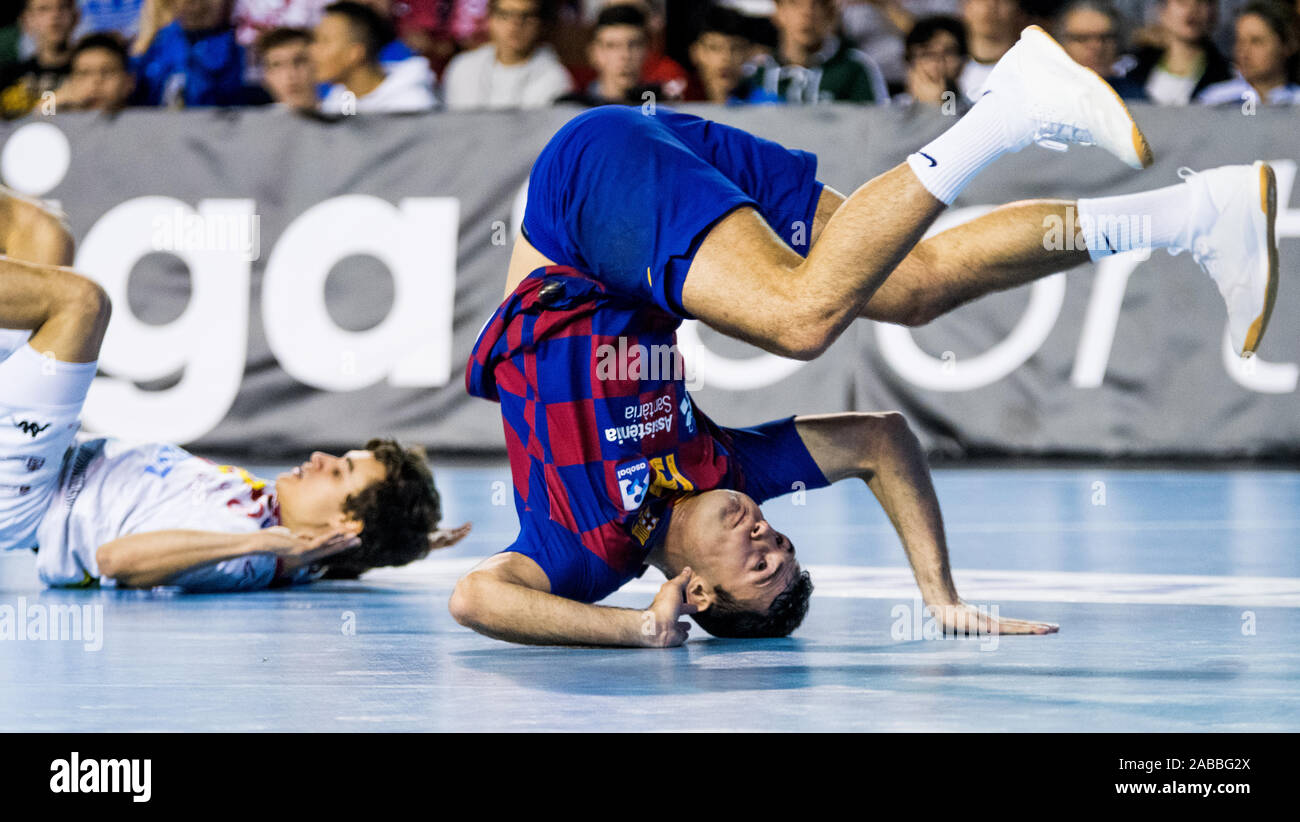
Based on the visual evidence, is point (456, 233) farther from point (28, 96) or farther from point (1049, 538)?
point (1049, 538)

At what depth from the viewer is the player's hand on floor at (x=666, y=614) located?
407 cm

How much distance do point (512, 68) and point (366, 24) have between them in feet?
2.96

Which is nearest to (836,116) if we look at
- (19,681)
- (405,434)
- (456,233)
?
(456,233)

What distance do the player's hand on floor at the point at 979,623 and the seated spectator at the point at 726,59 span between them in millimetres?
5374

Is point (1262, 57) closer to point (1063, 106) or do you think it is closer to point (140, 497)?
point (1063, 106)

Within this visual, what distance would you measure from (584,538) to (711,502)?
0.36 meters

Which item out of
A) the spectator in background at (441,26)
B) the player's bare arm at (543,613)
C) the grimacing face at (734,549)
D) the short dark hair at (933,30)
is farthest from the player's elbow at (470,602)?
the spectator in background at (441,26)

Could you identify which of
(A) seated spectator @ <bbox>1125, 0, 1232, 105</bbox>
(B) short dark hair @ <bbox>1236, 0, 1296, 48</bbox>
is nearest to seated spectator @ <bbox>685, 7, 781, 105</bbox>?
(A) seated spectator @ <bbox>1125, 0, 1232, 105</bbox>

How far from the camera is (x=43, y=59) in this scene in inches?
414

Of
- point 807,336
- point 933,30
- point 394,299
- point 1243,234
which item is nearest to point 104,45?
point 394,299

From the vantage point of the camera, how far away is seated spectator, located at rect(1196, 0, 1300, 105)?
8.76 m

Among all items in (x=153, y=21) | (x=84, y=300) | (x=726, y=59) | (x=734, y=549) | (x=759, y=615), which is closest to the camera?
(x=734, y=549)

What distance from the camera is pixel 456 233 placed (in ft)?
29.3
